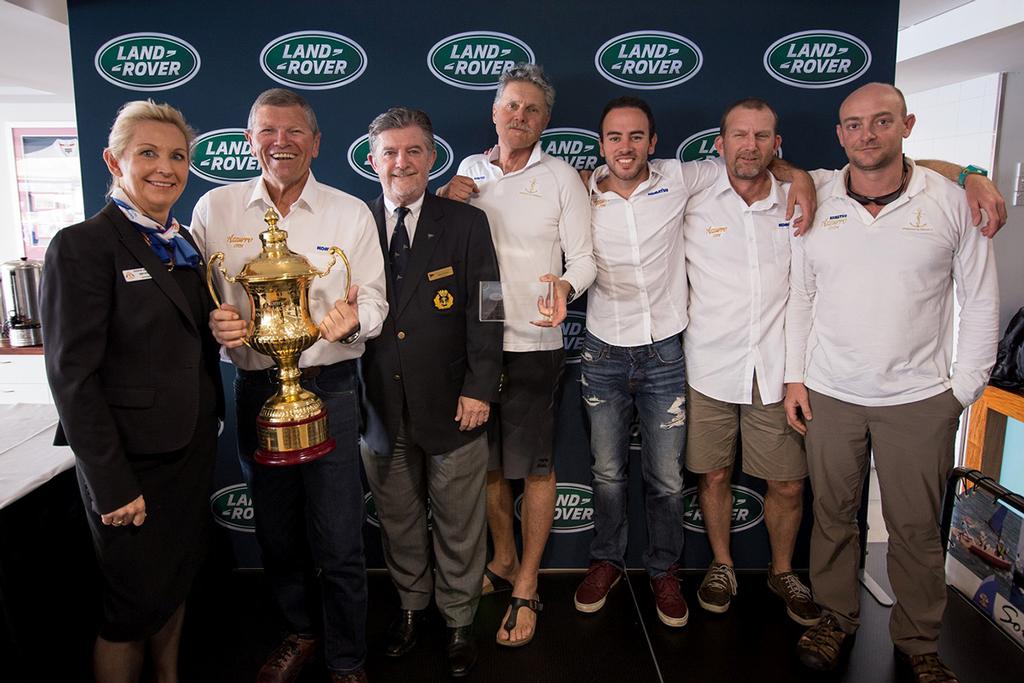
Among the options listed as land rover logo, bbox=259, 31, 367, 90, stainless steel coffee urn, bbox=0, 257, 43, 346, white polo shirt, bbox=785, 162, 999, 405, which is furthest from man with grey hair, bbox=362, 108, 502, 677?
stainless steel coffee urn, bbox=0, 257, 43, 346

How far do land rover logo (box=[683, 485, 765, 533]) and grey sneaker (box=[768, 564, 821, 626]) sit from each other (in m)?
0.27

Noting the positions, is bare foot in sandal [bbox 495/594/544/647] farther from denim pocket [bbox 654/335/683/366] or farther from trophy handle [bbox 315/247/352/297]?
trophy handle [bbox 315/247/352/297]

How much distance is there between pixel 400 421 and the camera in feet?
7.15

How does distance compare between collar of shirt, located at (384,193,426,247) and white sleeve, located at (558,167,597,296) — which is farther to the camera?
white sleeve, located at (558,167,597,296)

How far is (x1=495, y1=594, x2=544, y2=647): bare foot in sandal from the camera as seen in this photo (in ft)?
7.97

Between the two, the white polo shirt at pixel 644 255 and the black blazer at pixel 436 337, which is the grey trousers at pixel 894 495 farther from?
the black blazer at pixel 436 337

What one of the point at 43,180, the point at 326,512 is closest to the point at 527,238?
the point at 326,512

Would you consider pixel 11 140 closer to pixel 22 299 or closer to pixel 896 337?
pixel 22 299

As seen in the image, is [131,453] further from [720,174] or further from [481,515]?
[720,174]

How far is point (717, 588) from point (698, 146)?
186cm

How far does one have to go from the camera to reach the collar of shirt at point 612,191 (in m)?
2.39

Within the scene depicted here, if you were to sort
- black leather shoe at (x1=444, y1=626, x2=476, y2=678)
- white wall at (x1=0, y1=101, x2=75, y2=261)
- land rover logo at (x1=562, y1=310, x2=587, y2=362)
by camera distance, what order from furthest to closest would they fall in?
white wall at (x1=0, y1=101, x2=75, y2=261) < land rover logo at (x1=562, y1=310, x2=587, y2=362) < black leather shoe at (x1=444, y1=626, x2=476, y2=678)

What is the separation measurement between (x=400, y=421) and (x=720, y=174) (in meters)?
1.51

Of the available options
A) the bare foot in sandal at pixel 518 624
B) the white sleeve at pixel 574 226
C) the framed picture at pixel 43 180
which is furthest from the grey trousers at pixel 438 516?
the framed picture at pixel 43 180
